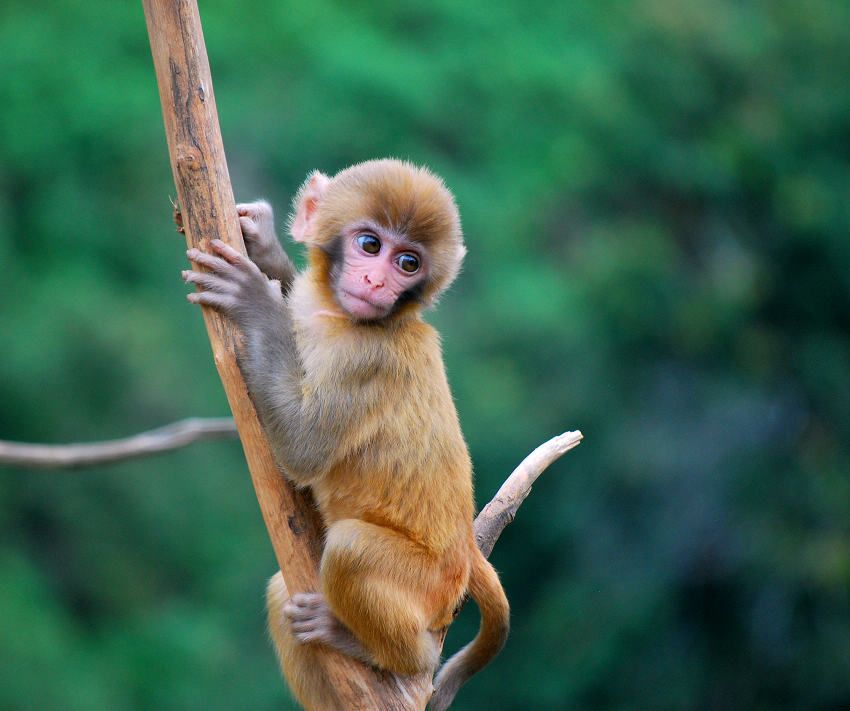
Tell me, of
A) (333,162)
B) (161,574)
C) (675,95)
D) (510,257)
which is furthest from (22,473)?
(675,95)

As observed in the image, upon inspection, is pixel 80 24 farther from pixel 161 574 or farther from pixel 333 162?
pixel 161 574

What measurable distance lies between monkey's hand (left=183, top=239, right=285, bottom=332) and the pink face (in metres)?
0.43

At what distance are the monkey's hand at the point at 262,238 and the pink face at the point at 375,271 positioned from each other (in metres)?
0.42

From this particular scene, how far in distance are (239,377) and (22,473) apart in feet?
30.0

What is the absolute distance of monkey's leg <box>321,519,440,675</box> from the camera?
501 cm

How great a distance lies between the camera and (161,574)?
13.8 meters

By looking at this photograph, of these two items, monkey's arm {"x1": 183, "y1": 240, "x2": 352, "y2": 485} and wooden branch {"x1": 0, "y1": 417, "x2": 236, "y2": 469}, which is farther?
wooden branch {"x1": 0, "y1": 417, "x2": 236, "y2": 469}

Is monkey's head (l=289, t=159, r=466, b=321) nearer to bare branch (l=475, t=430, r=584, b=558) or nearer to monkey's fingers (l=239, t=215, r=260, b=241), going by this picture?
monkey's fingers (l=239, t=215, r=260, b=241)

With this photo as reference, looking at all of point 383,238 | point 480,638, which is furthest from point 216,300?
point 480,638

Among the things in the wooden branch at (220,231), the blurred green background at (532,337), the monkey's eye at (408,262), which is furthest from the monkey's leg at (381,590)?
the blurred green background at (532,337)

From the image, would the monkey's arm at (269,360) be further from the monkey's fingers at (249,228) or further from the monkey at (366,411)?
the monkey's fingers at (249,228)

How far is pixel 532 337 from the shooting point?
45.6ft

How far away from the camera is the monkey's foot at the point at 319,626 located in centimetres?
509

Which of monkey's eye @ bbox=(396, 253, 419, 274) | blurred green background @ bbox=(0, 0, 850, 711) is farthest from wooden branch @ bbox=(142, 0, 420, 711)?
blurred green background @ bbox=(0, 0, 850, 711)
